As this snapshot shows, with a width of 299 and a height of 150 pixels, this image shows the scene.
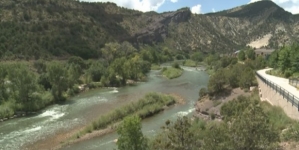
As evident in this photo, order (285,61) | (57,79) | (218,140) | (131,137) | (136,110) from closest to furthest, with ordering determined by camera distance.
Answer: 1. (218,140)
2. (131,137)
3. (136,110)
4. (285,61)
5. (57,79)

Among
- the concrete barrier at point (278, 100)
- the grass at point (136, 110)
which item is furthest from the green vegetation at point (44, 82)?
the concrete barrier at point (278, 100)

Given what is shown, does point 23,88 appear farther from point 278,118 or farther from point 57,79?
point 278,118

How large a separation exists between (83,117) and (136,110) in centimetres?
869

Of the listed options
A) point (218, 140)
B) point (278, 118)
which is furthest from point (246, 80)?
point (218, 140)

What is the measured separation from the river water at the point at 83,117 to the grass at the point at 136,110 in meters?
1.72

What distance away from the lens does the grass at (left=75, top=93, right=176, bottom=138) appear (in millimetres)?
46344

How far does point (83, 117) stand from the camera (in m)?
53.4

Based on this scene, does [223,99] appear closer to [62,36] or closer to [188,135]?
[188,135]

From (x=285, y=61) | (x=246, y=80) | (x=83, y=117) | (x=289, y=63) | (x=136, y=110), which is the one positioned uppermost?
(x=285, y=61)

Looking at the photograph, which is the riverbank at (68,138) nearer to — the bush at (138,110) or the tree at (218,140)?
the bush at (138,110)

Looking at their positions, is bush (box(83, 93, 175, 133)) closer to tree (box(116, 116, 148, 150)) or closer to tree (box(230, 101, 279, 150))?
tree (box(116, 116, 148, 150))

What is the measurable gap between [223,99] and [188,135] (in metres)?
35.5

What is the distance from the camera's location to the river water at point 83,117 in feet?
136

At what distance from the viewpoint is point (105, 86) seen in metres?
85.9
